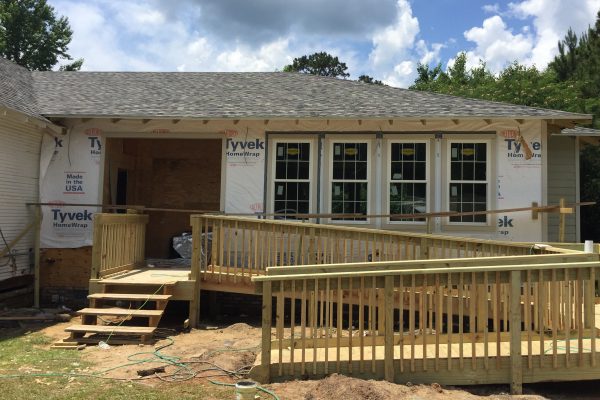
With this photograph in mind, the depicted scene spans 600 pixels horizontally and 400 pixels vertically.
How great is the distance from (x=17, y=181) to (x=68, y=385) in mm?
5871

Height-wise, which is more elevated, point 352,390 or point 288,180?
point 288,180

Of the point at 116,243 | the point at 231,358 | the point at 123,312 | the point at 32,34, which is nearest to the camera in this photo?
the point at 231,358

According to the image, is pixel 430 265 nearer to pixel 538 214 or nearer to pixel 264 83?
pixel 538 214

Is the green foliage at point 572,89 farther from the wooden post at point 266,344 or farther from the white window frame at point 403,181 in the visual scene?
the wooden post at point 266,344

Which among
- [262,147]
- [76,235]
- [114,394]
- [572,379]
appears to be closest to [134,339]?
[114,394]

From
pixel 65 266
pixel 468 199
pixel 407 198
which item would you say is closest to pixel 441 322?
pixel 407 198

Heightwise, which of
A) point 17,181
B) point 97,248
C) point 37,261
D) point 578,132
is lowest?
point 37,261

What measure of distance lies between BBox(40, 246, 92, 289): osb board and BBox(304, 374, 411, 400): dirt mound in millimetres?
6859

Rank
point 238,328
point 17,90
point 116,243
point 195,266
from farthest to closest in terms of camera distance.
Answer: point 17,90
point 116,243
point 195,266
point 238,328

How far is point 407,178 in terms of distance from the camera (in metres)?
9.67

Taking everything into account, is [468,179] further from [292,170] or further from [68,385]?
[68,385]

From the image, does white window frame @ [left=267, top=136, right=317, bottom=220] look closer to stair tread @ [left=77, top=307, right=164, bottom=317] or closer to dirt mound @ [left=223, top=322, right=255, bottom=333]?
dirt mound @ [left=223, top=322, right=255, bottom=333]

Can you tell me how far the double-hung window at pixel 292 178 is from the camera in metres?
9.86

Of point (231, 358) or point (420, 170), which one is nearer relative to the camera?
point (231, 358)
